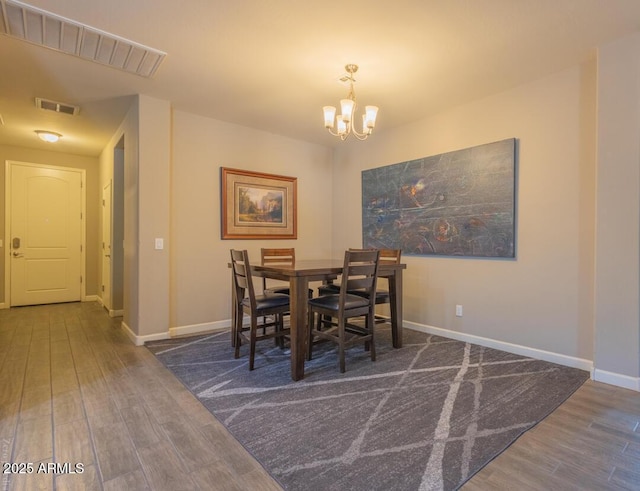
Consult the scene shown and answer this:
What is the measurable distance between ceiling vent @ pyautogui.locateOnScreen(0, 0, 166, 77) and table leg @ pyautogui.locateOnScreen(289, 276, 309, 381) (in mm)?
2063

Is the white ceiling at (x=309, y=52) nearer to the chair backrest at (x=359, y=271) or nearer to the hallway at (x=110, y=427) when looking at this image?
the chair backrest at (x=359, y=271)

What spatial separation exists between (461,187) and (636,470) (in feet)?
8.29

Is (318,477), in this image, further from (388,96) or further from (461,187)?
(388,96)

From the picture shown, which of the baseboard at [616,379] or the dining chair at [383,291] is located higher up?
the dining chair at [383,291]

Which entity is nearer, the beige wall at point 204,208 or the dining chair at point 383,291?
the dining chair at point 383,291

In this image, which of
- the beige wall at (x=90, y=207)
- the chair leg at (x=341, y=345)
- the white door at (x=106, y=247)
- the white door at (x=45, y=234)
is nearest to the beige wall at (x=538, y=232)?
the chair leg at (x=341, y=345)

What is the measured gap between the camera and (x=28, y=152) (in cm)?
525

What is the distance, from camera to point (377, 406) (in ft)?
6.84

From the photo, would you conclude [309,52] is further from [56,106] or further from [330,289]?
[56,106]

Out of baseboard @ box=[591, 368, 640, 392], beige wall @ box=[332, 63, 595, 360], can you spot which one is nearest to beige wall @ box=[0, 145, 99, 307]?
beige wall @ box=[332, 63, 595, 360]

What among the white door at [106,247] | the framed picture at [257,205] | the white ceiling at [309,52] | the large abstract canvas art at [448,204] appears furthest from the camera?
the white door at [106,247]

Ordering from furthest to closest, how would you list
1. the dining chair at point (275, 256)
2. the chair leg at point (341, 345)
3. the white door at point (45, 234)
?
the white door at point (45, 234) → the dining chair at point (275, 256) → the chair leg at point (341, 345)

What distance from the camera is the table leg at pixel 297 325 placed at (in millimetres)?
2471

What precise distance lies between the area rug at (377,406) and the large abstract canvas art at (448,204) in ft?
3.57
